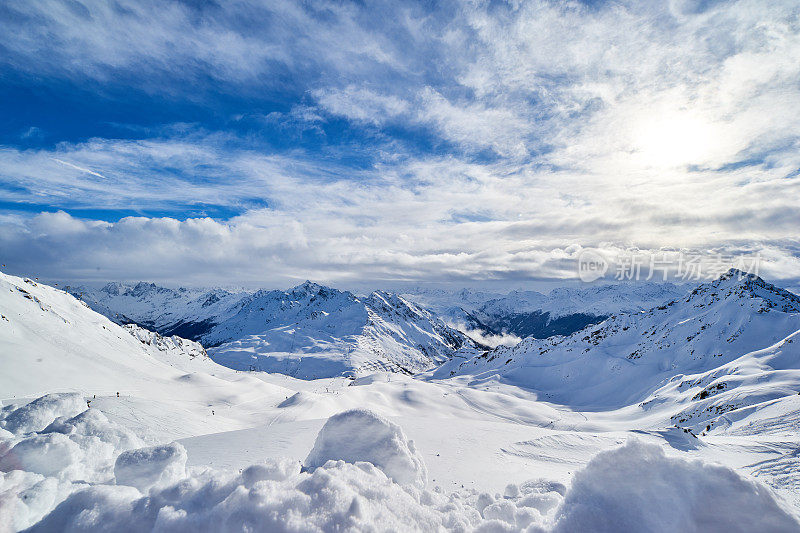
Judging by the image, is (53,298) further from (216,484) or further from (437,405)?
(216,484)

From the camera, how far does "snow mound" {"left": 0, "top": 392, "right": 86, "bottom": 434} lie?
24.9ft

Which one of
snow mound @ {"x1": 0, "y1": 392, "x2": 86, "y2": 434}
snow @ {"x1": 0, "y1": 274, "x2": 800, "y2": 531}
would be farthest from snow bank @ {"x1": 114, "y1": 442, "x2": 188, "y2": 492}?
snow mound @ {"x1": 0, "y1": 392, "x2": 86, "y2": 434}

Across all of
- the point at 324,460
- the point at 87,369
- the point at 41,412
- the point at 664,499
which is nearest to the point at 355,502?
the point at 324,460

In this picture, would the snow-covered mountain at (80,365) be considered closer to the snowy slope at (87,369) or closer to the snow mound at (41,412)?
the snowy slope at (87,369)

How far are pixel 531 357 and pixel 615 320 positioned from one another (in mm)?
20782

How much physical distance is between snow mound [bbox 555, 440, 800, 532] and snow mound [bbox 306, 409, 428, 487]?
3.07 metres

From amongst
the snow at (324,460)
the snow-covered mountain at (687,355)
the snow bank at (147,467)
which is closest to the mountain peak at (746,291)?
the snow-covered mountain at (687,355)

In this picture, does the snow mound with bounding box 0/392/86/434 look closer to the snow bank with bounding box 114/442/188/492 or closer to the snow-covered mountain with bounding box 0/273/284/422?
the snow bank with bounding box 114/442/188/492

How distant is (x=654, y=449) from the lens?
186 inches

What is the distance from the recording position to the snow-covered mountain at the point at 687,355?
105 ft

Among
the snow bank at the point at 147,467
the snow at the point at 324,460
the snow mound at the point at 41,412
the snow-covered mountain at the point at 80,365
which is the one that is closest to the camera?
the snow at the point at 324,460

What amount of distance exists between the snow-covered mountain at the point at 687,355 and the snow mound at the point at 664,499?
93.7 feet

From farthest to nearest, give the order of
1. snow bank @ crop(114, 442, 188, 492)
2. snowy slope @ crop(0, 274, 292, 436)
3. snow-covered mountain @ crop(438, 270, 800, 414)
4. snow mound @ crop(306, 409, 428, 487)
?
snow-covered mountain @ crop(438, 270, 800, 414) → snowy slope @ crop(0, 274, 292, 436) → snow mound @ crop(306, 409, 428, 487) → snow bank @ crop(114, 442, 188, 492)

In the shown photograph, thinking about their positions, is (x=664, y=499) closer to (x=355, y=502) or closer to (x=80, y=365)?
(x=355, y=502)
